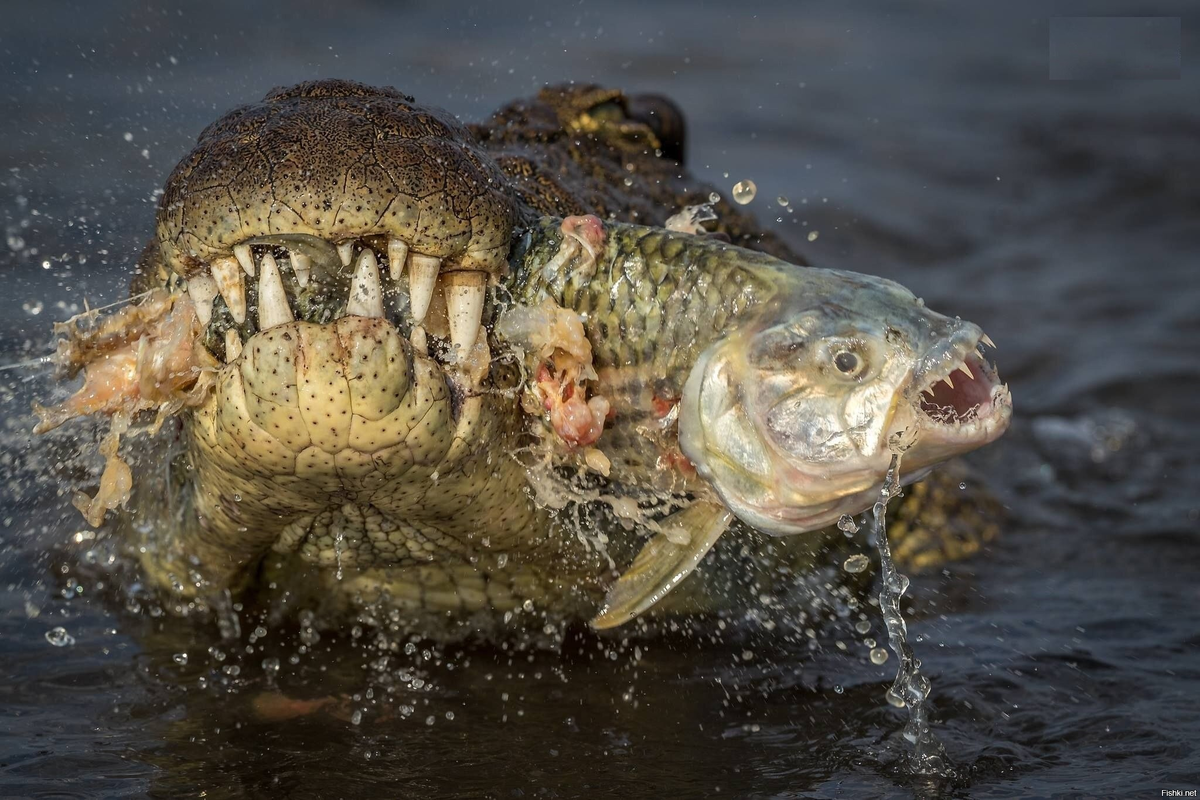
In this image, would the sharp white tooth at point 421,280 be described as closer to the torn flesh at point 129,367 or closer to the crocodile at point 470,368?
the crocodile at point 470,368

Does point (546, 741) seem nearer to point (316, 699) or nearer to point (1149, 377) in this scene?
point (316, 699)

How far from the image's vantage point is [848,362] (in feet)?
7.57

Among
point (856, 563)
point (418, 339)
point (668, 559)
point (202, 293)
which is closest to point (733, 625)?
point (856, 563)

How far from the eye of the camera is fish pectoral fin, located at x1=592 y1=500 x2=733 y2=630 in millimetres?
2564

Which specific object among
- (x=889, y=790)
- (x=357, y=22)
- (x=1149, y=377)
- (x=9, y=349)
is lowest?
(x=889, y=790)

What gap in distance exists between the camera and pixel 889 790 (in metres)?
2.69

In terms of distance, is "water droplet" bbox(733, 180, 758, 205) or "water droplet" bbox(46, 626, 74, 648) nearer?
"water droplet" bbox(733, 180, 758, 205)

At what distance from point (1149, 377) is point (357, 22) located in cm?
540

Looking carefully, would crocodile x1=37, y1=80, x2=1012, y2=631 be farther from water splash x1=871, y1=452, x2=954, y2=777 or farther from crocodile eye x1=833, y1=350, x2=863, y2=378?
water splash x1=871, y1=452, x2=954, y2=777

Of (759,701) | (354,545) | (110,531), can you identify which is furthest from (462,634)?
(110,531)

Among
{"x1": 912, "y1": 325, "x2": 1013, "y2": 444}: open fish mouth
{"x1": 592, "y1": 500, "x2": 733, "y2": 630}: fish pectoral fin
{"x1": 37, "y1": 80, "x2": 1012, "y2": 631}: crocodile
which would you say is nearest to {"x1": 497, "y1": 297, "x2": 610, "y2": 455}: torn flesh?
{"x1": 37, "y1": 80, "x2": 1012, "y2": 631}: crocodile

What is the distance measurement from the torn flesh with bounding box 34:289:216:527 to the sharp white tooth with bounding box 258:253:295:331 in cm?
22

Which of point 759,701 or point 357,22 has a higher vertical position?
point 357,22

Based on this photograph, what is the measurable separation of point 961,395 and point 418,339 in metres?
0.94
